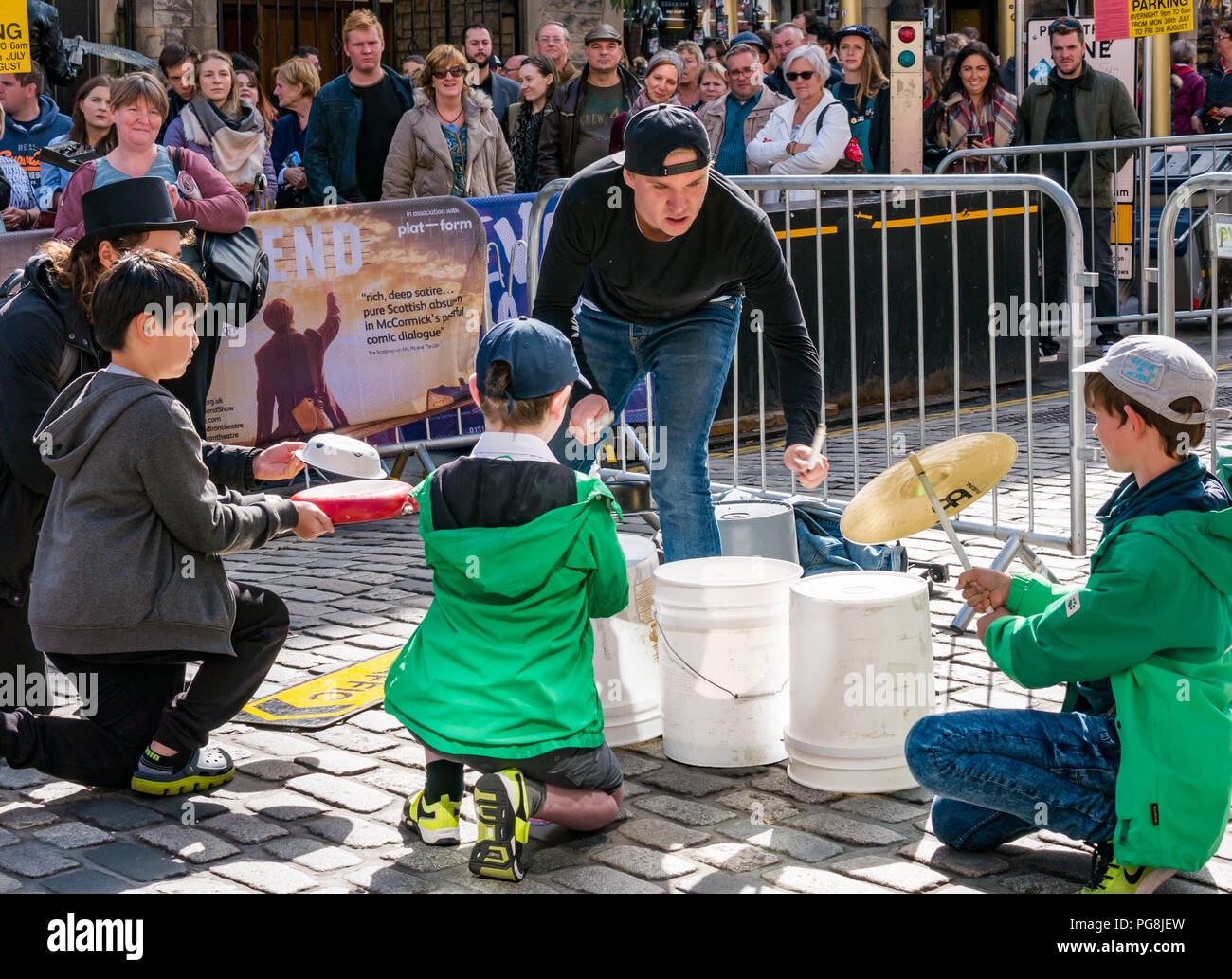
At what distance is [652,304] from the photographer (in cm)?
535

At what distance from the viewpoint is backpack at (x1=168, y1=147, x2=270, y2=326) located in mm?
7246

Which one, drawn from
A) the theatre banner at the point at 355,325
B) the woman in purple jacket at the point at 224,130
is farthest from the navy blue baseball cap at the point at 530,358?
the woman in purple jacket at the point at 224,130

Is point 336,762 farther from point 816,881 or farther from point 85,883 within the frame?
point 816,881

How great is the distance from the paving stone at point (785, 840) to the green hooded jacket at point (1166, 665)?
2.42ft

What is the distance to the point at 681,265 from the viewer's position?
17.1 feet

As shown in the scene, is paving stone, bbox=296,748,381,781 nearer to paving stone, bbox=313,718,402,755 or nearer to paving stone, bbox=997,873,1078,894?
paving stone, bbox=313,718,402,755

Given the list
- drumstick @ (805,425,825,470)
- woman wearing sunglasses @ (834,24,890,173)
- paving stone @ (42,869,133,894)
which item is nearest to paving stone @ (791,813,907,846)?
drumstick @ (805,425,825,470)

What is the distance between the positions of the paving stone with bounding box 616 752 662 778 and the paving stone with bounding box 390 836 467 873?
0.69m

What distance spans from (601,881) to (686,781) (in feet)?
2.52

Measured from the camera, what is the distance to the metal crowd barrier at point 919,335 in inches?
244

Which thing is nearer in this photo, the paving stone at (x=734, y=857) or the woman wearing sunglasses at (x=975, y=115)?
the paving stone at (x=734, y=857)

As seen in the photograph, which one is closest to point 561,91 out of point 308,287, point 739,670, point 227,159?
point 227,159

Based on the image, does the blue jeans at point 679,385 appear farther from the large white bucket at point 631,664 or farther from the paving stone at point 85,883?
the paving stone at point 85,883

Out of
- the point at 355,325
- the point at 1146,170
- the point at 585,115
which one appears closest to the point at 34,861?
the point at 355,325
